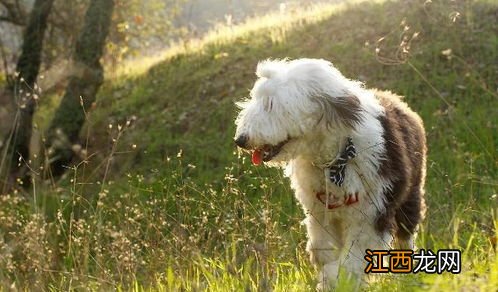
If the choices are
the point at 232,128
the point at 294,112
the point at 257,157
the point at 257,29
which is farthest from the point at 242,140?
the point at 257,29

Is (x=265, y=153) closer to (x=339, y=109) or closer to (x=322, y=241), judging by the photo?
(x=339, y=109)

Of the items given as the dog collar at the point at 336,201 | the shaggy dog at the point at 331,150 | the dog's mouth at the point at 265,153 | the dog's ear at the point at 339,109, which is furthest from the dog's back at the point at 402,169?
the dog's mouth at the point at 265,153

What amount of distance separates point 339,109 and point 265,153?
50cm

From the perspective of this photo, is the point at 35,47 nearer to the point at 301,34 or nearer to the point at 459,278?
the point at 301,34

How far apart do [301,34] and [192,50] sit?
2.41 meters

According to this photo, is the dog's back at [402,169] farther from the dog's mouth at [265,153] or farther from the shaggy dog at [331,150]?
the dog's mouth at [265,153]

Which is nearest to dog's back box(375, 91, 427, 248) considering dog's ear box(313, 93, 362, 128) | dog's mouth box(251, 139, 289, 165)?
dog's ear box(313, 93, 362, 128)

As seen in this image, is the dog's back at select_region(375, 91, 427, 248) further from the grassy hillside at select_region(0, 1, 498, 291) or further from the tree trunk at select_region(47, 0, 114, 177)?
the tree trunk at select_region(47, 0, 114, 177)

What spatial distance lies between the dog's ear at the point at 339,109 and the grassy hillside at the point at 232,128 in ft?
2.29

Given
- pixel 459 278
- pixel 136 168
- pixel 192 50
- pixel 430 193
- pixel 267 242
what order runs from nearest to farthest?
pixel 459 278 → pixel 267 242 → pixel 430 193 → pixel 136 168 → pixel 192 50

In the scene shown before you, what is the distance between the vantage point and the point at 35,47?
36.2 feet

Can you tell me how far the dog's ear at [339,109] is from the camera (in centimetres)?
412

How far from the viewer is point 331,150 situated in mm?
4273

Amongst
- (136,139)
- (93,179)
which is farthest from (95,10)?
(93,179)
